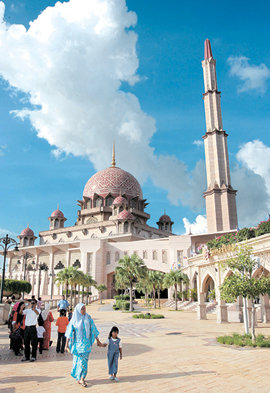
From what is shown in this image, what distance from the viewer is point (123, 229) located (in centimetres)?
5112

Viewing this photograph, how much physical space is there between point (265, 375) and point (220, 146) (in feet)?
136

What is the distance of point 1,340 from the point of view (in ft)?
38.9

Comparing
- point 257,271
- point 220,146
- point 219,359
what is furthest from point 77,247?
point 219,359

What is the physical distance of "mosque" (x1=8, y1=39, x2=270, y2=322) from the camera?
43344 millimetres

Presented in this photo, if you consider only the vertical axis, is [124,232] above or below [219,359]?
above

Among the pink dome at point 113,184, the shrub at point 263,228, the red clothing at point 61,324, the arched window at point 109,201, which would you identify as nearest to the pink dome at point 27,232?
the pink dome at point 113,184

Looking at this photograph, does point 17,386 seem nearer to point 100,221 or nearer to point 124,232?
point 124,232

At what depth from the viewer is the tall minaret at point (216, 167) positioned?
4288cm

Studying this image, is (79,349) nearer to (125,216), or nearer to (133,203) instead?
(125,216)

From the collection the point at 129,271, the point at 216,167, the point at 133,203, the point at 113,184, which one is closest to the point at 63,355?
the point at 129,271

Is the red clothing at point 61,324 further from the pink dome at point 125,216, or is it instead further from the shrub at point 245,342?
the pink dome at point 125,216

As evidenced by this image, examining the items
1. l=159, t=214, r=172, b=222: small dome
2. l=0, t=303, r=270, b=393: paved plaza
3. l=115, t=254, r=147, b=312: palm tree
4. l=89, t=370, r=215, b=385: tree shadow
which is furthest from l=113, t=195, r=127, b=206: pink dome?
l=89, t=370, r=215, b=385: tree shadow

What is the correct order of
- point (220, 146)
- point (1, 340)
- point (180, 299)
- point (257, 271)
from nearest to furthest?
point (1, 340)
point (257, 271)
point (180, 299)
point (220, 146)

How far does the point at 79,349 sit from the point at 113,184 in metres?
54.8
